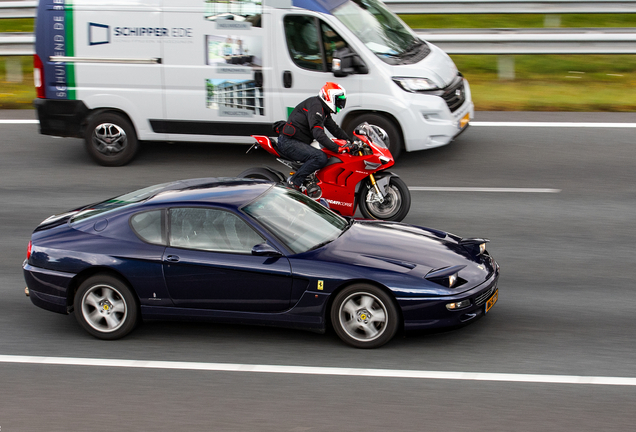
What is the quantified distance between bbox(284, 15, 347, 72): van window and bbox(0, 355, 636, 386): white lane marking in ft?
19.6

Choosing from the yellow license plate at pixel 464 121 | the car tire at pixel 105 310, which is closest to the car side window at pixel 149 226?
the car tire at pixel 105 310

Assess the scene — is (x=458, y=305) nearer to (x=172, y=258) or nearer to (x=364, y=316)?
(x=364, y=316)

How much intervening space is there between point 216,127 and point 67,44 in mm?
2397

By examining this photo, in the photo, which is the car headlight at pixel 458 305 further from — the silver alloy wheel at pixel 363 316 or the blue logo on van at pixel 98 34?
the blue logo on van at pixel 98 34

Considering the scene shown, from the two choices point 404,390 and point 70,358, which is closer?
point 404,390

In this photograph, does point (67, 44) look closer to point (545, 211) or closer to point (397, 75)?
point (397, 75)

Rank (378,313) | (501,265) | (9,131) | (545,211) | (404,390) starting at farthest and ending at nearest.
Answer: (9,131), (545,211), (501,265), (378,313), (404,390)

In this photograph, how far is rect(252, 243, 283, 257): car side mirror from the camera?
6535 mm

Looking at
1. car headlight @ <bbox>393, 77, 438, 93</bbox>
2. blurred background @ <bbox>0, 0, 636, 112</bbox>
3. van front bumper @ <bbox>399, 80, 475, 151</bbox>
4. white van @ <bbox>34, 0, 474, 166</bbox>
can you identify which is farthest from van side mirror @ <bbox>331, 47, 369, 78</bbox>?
blurred background @ <bbox>0, 0, 636, 112</bbox>

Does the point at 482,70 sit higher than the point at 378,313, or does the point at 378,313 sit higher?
the point at 482,70

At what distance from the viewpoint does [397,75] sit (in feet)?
36.9

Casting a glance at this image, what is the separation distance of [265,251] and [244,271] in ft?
0.77

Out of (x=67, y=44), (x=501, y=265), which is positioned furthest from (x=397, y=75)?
(x=67, y=44)

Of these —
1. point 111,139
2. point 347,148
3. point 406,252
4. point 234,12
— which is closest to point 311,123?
point 347,148
